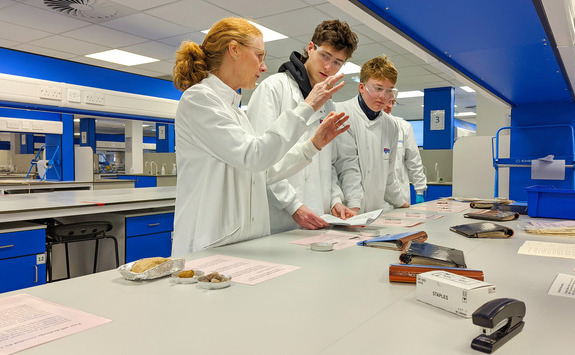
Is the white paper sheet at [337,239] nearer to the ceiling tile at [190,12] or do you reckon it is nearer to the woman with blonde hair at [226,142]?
the woman with blonde hair at [226,142]

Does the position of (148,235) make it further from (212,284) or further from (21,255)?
(212,284)

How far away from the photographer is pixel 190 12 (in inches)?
200

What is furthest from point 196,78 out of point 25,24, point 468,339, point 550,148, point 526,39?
point 25,24

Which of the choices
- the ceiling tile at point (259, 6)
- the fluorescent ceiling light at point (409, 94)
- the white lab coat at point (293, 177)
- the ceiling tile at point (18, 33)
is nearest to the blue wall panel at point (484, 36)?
the white lab coat at point (293, 177)

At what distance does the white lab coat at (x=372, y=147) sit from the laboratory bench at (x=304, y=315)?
1.39 meters

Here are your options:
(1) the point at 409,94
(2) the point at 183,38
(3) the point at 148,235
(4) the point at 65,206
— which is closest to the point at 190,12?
(2) the point at 183,38

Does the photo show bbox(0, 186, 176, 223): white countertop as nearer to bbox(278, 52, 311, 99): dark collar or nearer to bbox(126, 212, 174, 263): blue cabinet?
bbox(126, 212, 174, 263): blue cabinet

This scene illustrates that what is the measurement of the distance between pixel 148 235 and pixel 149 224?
11cm

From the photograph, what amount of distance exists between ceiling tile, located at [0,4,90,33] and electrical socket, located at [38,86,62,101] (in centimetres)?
145

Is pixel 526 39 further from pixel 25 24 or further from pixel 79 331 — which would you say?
pixel 25 24

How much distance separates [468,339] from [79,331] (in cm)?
71

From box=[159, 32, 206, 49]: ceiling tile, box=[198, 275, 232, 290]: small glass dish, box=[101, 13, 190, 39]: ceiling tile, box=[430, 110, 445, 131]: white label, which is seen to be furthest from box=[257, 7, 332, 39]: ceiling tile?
box=[430, 110, 445, 131]: white label

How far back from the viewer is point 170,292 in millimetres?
1005

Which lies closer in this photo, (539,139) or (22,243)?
(22,243)
